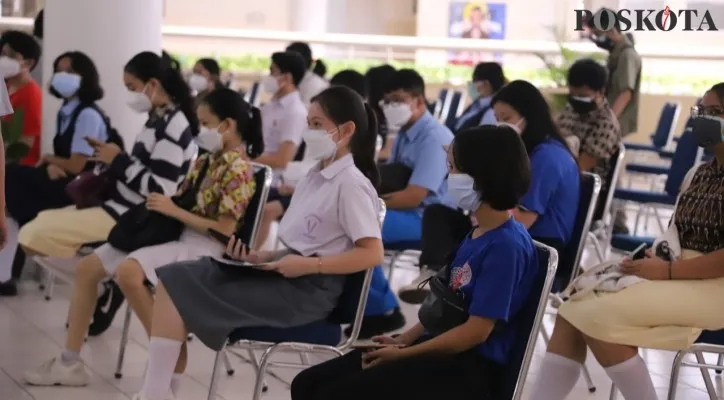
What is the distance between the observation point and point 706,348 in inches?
121

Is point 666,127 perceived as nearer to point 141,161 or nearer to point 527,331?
point 141,161

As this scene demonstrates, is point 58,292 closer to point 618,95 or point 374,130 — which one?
point 374,130

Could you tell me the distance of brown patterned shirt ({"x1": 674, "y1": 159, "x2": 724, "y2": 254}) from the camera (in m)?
3.20

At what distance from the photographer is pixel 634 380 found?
3.05 metres

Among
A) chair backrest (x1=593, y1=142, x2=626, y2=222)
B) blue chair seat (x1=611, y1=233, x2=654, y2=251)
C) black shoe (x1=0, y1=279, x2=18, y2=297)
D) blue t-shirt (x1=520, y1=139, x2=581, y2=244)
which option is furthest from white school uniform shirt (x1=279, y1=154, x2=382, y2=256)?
black shoe (x1=0, y1=279, x2=18, y2=297)

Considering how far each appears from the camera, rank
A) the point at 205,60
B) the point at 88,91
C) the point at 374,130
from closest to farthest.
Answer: the point at 374,130 < the point at 88,91 < the point at 205,60

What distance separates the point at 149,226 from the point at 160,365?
70cm

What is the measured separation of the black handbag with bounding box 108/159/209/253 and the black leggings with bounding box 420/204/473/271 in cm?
99

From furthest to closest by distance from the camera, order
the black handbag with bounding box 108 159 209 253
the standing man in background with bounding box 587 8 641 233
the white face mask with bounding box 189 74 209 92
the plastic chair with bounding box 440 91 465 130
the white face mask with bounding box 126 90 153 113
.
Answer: the plastic chair with bounding box 440 91 465 130 → the white face mask with bounding box 189 74 209 92 → the standing man in background with bounding box 587 8 641 233 → the white face mask with bounding box 126 90 153 113 → the black handbag with bounding box 108 159 209 253

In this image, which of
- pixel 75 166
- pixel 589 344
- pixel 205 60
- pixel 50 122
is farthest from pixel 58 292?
pixel 589 344

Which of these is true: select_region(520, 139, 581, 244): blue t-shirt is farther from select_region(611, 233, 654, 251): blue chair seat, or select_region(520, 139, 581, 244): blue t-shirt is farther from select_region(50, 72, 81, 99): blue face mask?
select_region(50, 72, 81, 99): blue face mask

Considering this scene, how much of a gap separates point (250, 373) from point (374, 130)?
4.13ft

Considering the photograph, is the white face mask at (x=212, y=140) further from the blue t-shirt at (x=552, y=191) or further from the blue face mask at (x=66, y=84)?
the blue face mask at (x=66, y=84)

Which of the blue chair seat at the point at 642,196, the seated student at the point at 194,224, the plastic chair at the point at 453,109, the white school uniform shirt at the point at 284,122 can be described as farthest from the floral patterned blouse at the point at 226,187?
the plastic chair at the point at 453,109
